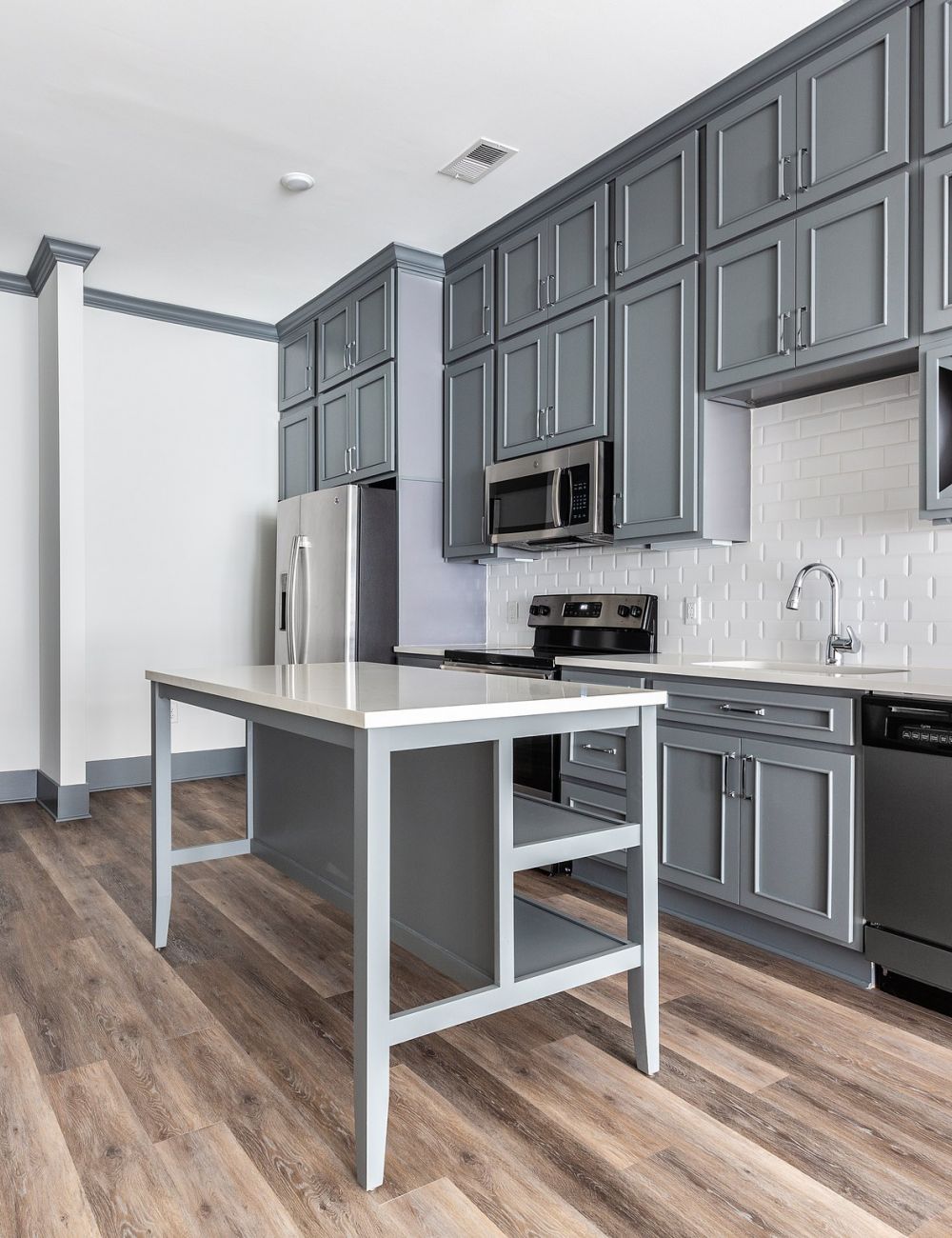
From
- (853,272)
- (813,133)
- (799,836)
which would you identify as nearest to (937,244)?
(853,272)

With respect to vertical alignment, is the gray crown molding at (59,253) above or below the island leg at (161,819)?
above

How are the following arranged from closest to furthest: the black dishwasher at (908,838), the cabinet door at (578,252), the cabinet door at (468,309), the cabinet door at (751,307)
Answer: the black dishwasher at (908,838) < the cabinet door at (751,307) < the cabinet door at (578,252) < the cabinet door at (468,309)

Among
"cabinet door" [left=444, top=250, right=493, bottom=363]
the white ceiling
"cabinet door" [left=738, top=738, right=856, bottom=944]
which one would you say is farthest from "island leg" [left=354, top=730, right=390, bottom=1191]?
"cabinet door" [left=444, top=250, right=493, bottom=363]

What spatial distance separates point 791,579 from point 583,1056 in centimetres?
187

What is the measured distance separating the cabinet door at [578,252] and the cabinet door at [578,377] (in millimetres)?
71

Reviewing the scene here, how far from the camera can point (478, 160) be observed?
11.9 ft

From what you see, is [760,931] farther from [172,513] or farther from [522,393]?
[172,513]

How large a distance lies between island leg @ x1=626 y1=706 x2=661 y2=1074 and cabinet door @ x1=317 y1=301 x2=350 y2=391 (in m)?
3.53

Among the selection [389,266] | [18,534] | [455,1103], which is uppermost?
[389,266]

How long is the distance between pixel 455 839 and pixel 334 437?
3457mm

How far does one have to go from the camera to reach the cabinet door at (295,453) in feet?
17.7

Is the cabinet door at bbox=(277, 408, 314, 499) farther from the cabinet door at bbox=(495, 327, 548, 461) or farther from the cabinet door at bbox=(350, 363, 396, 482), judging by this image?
the cabinet door at bbox=(495, 327, 548, 461)

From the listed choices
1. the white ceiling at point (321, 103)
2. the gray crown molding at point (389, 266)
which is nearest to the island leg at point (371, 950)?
the white ceiling at point (321, 103)

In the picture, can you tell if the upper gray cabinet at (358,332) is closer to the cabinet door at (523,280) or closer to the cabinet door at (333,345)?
the cabinet door at (333,345)
